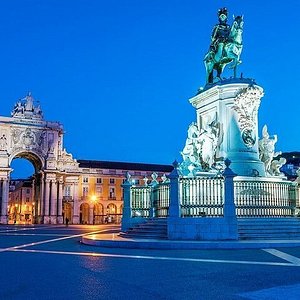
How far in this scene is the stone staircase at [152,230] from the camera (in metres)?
17.8

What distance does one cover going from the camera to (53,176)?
80.3 metres

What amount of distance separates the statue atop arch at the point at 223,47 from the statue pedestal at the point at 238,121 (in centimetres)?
162

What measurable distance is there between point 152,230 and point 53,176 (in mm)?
64151

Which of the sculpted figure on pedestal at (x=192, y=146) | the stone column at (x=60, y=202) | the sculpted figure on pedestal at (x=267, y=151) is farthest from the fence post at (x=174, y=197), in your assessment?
the stone column at (x=60, y=202)

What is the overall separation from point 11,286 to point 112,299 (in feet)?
7.31

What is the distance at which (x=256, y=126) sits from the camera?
21312 millimetres

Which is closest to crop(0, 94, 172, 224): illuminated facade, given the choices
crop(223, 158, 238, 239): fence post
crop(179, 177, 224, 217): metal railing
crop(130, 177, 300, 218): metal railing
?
crop(130, 177, 300, 218): metal railing

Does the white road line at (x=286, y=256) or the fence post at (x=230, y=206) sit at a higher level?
the fence post at (x=230, y=206)

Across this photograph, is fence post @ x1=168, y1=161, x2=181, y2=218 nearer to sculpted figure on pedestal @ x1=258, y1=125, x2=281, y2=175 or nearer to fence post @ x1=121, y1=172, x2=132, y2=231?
fence post @ x1=121, y1=172, x2=132, y2=231

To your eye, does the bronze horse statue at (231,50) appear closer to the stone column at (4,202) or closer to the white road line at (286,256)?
the white road line at (286,256)

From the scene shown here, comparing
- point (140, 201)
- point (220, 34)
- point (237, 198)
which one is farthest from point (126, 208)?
point (220, 34)

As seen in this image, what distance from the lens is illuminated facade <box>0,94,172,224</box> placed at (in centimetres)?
7788

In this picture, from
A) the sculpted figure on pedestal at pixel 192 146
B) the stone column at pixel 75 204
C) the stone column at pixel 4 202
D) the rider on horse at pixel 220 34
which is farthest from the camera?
the stone column at pixel 75 204

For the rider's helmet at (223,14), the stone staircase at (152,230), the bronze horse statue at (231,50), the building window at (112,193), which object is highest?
the rider's helmet at (223,14)
